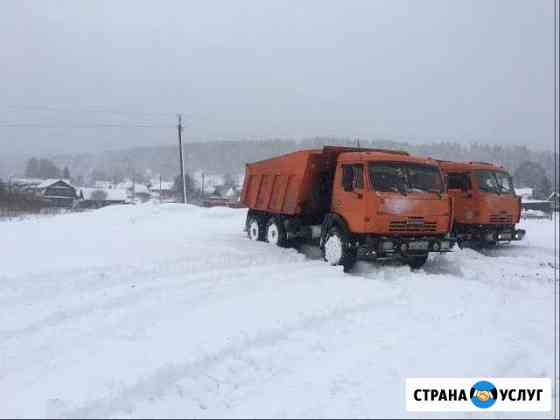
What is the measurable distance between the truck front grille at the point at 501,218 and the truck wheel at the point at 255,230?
6721 millimetres

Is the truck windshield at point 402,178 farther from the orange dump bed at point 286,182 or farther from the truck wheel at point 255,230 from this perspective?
the truck wheel at point 255,230

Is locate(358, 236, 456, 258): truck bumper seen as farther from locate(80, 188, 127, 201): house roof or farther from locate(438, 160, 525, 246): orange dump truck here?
locate(80, 188, 127, 201): house roof

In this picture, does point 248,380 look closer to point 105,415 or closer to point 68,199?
point 105,415

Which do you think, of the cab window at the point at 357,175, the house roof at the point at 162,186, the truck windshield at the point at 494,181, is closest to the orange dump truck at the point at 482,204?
the truck windshield at the point at 494,181

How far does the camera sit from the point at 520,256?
13914 millimetres

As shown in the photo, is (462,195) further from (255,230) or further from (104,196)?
(104,196)

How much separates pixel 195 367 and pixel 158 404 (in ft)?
2.43

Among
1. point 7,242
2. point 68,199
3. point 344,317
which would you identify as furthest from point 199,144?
point 344,317

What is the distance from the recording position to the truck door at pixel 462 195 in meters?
14.4

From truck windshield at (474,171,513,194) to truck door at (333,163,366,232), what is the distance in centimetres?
539

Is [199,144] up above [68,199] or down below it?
above

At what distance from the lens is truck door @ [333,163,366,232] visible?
10.3m

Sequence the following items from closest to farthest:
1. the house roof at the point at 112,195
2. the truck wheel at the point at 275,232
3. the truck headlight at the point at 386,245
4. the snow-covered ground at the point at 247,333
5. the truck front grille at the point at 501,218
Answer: the snow-covered ground at the point at 247,333 → the truck headlight at the point at 386,245 → the truck wheel at the point at 275,232 → the truck front grille at the point at 501,218 → the house roof at the point at 112,195

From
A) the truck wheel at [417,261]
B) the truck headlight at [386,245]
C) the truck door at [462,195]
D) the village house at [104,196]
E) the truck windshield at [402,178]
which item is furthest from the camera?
the village house at [104,196]
